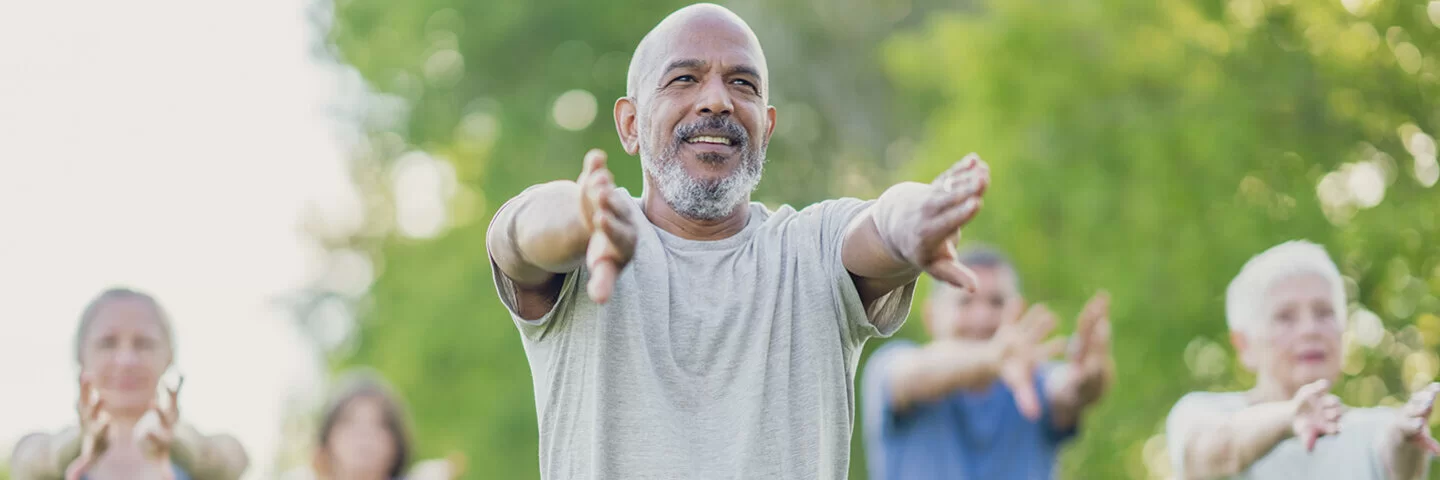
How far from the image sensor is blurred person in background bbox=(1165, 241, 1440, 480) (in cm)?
694

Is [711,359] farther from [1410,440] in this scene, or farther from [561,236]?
[1410,440]

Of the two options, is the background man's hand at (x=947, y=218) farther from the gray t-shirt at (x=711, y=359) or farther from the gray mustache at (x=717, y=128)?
the gray mustache at (x=717, y=128)

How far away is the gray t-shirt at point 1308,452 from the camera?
711 cm

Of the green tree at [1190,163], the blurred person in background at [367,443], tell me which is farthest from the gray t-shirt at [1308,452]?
the green tree at [1190,163]

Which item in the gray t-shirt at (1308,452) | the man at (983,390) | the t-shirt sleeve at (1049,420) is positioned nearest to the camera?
the gray t-shirt at (1308,452)

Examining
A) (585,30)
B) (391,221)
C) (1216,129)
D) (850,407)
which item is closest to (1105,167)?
(1216,129)

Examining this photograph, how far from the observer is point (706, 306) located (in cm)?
463

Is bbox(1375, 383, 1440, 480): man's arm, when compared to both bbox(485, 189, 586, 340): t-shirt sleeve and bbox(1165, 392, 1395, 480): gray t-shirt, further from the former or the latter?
bbox(485, 189, 586, 340): t-shirt sleeve

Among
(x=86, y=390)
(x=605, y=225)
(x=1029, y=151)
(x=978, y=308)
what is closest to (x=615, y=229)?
(x=605, y=225)

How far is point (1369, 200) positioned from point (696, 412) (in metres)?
10.9

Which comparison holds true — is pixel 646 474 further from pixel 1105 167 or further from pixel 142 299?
pixel 1105 167

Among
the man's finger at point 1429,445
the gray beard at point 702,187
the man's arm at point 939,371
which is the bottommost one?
the man's finger at point 1429,445

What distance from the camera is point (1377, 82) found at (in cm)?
1429

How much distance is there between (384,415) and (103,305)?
229 centimetres
